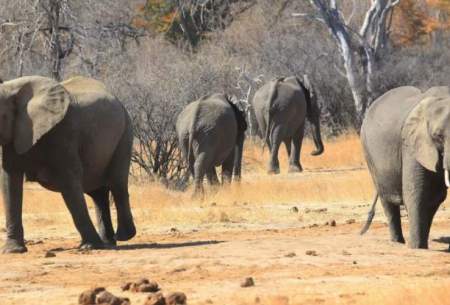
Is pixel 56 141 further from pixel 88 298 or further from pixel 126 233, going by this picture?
→ pixel 88 298

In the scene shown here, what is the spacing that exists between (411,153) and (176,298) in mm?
4293

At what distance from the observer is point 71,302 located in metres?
9.64

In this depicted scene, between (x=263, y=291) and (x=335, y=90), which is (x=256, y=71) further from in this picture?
(x=263, y=291)

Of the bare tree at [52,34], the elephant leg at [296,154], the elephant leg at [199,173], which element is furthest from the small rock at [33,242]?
the elephant leg at [296,154]

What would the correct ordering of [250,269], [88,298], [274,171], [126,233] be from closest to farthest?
[88,298] → [250,269] → [126,233] → [274,171]

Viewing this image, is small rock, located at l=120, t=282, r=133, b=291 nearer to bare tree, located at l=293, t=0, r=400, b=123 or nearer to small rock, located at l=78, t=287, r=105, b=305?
small rock, located at l=78, t=287, r=105, b=305

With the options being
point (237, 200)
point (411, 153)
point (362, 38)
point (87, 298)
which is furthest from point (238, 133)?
point (87, 298)

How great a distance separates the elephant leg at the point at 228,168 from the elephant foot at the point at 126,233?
6.55 m

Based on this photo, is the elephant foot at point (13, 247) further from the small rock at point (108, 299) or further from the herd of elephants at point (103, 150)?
the small rock at point (108, 299)

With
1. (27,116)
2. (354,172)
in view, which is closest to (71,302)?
(27,116)

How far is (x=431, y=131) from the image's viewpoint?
12.5 metres

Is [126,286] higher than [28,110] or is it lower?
lower

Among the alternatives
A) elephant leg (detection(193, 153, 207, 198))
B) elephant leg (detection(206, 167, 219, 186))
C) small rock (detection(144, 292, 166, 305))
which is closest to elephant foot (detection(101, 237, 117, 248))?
elephant leg (detection(193, 153, 207, 198))

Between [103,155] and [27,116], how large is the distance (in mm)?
1049
